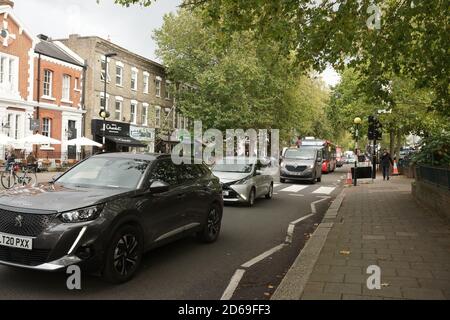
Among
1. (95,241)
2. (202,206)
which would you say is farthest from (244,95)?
(95,241)

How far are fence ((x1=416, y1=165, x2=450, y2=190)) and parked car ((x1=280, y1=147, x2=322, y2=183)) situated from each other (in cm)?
879

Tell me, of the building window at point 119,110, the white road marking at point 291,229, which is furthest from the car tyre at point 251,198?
the building window at point 119,110

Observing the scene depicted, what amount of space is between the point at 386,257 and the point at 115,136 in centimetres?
3163

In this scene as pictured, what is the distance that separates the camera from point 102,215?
5.01 metres

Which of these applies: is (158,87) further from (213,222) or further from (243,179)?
(213,222)

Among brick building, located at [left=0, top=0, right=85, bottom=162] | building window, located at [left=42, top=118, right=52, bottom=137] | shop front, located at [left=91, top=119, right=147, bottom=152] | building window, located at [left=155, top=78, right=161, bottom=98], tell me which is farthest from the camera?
building window, located at [left=155, top=78, right=161, bottom=98]

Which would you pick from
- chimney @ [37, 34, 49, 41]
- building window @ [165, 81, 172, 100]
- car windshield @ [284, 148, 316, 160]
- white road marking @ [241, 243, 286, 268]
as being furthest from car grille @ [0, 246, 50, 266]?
building window @ [165, 81, 172, 100]

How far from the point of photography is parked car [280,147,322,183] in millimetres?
22734

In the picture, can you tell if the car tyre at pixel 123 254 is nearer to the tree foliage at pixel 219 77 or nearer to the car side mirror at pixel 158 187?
the car side mirror at pixel 158 187

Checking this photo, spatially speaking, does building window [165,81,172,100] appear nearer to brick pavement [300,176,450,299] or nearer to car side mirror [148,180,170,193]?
brick pavement [300,176,450,299]

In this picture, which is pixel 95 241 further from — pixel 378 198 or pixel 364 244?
pixel 378 198

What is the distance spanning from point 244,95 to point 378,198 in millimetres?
22800

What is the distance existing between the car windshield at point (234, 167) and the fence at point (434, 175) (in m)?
5.03
